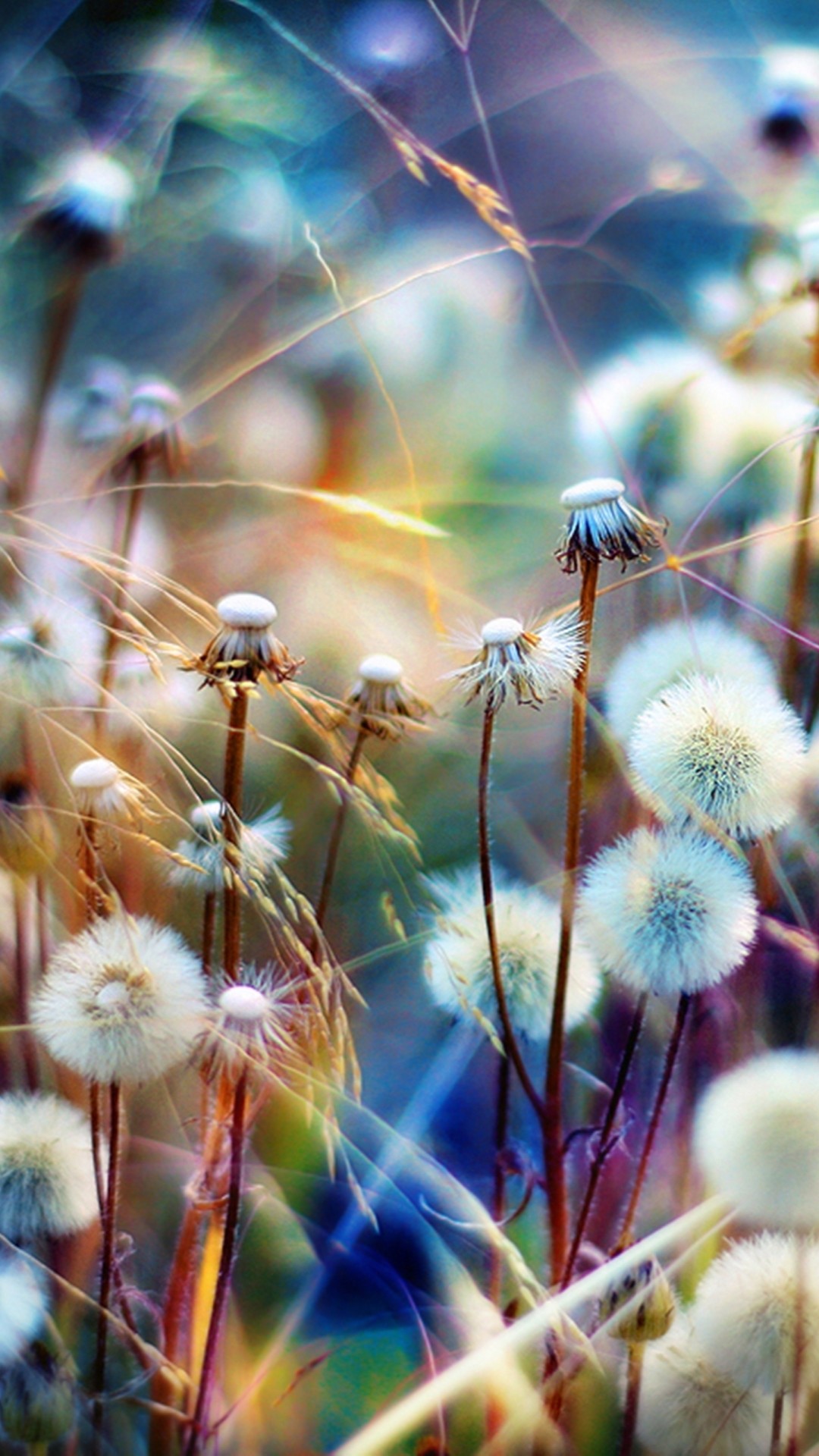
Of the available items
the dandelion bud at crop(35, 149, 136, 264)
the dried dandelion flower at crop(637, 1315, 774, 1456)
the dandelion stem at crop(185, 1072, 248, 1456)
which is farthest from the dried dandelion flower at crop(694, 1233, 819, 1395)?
the dandelion bud at crop(35, 149, 136, 264)

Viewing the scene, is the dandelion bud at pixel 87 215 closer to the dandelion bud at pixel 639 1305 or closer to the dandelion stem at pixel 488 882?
the dandelion stem at pixel 488 882

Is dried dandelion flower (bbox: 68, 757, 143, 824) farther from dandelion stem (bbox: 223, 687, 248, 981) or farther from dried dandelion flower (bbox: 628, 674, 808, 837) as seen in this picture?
dried dandelion flower (bbox: 628, 674, 808, 837)

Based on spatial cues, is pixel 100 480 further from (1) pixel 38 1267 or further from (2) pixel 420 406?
(1) pixel 38 1267

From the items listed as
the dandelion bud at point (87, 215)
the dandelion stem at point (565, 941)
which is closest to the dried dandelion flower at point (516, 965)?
the dandelion stem at point (565, 941)

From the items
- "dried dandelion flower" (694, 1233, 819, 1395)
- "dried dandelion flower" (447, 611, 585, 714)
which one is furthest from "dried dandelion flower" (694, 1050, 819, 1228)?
"dried dandelion flower" (447, 611, 585, 714)

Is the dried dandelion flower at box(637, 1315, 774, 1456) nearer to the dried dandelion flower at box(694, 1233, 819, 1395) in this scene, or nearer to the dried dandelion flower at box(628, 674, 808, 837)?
the dried dandelion flower at box(694, 1233, 819, 1395)

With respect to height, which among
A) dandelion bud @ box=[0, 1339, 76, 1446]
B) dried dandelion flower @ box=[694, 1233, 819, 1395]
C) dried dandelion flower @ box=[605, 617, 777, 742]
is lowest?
dandelion bud @ box=[0, 1339, 76, 1446]

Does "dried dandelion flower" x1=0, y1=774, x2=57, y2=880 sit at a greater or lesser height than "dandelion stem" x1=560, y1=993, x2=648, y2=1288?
greater

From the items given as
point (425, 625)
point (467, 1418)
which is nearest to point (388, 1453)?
point (467, 1418)
